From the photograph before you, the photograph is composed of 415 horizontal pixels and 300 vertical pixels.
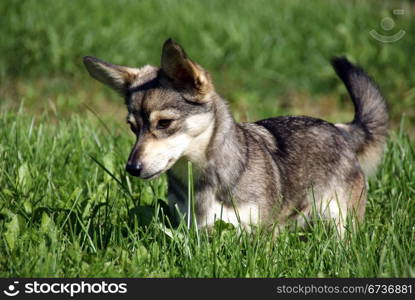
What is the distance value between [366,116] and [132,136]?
204 cm

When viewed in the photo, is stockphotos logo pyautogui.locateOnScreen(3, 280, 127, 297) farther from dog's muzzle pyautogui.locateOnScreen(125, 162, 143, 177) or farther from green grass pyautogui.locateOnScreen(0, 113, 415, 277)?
dog's muzzle pyautogui.locateOnScreen(125, 162, 143, 177)

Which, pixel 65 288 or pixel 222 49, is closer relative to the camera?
pixel 65 288

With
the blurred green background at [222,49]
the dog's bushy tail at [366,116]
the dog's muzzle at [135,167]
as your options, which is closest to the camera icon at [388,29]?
the blurred green background at [222,49]

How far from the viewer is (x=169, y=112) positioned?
450 cm

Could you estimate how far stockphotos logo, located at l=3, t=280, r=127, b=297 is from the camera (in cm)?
367

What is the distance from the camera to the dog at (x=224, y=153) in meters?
4.47

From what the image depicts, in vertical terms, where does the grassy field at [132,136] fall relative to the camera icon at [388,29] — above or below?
below

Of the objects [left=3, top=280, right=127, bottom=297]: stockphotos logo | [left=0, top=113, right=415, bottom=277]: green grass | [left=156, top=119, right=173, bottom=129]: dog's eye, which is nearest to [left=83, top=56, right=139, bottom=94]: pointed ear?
[left=156, top=119, right=173, bottom=129]: dog's eye

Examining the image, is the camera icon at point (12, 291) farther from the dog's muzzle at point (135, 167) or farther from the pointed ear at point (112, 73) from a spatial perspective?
the pointed ear at point (112, 73)

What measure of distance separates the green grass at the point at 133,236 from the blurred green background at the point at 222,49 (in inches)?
116

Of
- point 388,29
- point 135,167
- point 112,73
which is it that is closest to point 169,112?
point 135,167

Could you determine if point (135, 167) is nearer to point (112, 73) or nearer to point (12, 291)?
point (112, 73)

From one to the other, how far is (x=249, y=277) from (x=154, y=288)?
537mm

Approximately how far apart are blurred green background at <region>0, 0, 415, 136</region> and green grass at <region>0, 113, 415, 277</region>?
9.70 feet
